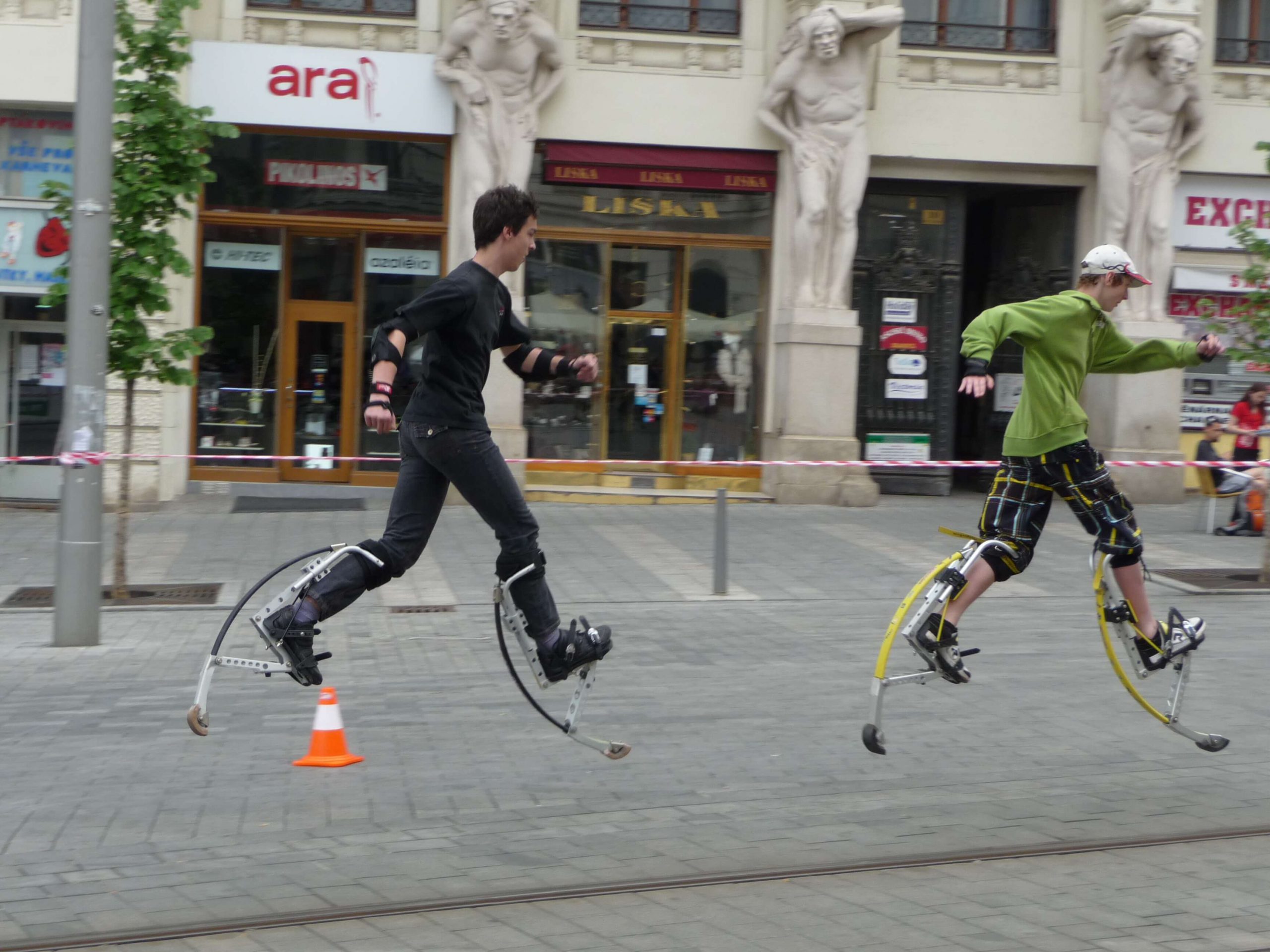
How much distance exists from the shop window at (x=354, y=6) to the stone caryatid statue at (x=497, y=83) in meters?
0.62

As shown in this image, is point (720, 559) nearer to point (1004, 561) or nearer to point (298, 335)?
point (1004, 561)

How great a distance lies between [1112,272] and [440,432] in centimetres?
264

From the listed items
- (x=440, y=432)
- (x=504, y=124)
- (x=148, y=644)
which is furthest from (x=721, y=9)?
(x=440, y=432)

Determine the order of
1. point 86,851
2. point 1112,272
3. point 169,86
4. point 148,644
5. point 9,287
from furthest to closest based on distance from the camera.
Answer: point 9,287 → point 169,86 → point 148,644 → point 1112,272 → point 86,851

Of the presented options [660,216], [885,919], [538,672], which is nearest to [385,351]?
[538,672]

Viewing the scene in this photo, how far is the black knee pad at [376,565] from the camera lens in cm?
533

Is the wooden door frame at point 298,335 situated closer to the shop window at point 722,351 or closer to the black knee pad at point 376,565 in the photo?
the shop window at point 722,351

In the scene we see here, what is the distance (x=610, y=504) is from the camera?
57.2ft

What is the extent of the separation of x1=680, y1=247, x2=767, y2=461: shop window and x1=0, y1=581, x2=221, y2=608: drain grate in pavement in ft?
27.5

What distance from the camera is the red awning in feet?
57.7

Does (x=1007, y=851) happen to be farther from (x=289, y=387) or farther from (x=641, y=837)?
(x=289, y=387)

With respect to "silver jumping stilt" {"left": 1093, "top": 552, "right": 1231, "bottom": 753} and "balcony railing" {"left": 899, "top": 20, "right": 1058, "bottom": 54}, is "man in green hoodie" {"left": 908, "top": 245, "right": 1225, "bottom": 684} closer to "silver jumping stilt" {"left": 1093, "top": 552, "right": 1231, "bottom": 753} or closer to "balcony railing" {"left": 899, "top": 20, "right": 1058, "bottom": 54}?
"silver jumping stilt" {"left": 1093, "top": 552, "right": 1231, "bottom": 753}

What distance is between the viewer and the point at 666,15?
57.9 ft

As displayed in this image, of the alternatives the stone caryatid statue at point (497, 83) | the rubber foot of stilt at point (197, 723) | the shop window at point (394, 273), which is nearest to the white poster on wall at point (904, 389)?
the stone caryatid statue at point (497, 83)
